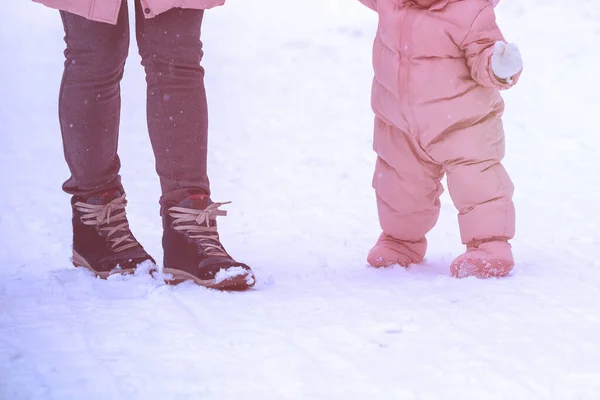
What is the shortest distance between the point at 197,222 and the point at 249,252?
685mm

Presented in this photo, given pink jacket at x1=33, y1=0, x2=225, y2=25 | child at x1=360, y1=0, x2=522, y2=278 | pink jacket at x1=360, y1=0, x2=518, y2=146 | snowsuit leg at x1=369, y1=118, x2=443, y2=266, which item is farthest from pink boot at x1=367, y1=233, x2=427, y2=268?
pink jacket at x1=33, y1=0, x2=225, y2=25

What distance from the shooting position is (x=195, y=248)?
7.36 feet

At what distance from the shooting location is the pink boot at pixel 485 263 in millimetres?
2387

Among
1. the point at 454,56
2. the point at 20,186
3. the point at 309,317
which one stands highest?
the point at 454,56

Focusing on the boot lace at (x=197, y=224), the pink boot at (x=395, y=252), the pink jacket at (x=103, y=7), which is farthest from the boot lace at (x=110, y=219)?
the pink boot at (x=395, y=252)

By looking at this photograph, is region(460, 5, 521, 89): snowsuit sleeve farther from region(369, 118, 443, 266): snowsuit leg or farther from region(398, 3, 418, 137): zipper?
region(369, 118, 443, 266): snowsuit leg

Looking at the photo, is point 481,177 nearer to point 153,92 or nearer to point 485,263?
point 485,263

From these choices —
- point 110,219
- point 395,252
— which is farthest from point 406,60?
point 110,219

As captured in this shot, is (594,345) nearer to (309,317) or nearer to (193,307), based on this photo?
(309,317)

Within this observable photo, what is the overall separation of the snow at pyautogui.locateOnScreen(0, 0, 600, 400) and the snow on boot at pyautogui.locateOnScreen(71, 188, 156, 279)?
7cm

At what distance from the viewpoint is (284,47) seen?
755 cm

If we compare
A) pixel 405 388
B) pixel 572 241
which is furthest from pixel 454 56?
pixel 405 388

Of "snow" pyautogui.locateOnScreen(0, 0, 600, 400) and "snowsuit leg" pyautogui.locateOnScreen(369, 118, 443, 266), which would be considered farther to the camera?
"snowsuit leg" pyautogui.locateOnScreen(369, 118, 443, 266)

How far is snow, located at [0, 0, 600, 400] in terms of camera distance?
1.52 metres
